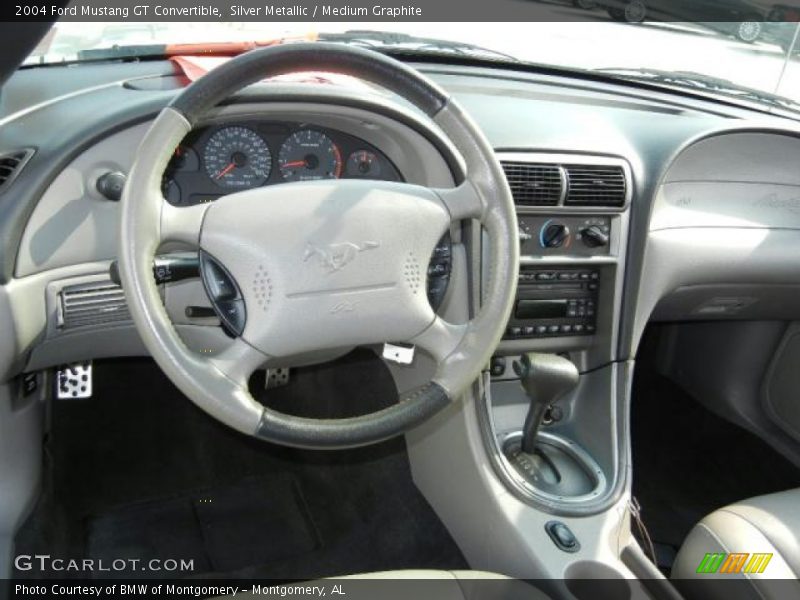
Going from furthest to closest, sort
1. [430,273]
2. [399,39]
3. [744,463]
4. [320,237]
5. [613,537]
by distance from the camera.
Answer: [744,463] → [399,39] → [613,537] → [430,273] → [320,237]

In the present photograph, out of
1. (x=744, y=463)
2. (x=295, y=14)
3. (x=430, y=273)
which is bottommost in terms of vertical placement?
(x=744, y=463)

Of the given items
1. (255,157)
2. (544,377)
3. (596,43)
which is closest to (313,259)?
(255,157)

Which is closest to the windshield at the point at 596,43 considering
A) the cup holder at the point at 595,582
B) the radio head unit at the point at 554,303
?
the radio head unit at the point at 554,303

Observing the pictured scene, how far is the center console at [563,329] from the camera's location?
1896 mm

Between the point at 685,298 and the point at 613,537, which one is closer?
the point at 613,537

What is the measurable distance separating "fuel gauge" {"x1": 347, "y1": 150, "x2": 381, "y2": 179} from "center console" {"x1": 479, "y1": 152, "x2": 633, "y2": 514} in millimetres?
315

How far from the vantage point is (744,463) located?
2760 millimetres

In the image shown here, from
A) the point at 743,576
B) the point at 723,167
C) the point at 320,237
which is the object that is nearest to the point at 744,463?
the point at 723,167

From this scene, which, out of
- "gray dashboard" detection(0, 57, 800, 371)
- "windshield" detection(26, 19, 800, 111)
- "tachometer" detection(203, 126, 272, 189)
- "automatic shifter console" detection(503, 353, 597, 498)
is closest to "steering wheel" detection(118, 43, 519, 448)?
"gray dashboard" detection(0, 57, 800, 371)

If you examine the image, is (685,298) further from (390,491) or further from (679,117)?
(390,491)

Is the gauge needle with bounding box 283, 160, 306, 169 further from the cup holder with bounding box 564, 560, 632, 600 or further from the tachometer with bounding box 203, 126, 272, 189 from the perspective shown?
the cup holder with bounding box 564, 560, 632, 600

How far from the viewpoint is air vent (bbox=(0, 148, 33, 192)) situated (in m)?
1.47

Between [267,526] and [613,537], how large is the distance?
3.36 feet

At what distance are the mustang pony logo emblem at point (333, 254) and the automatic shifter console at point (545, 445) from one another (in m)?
0.67
